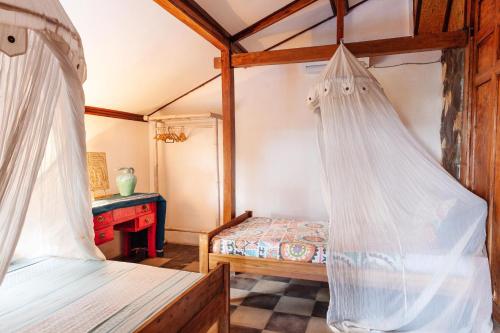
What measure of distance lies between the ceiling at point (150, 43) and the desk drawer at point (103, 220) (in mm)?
1352

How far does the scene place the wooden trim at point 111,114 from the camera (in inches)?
146

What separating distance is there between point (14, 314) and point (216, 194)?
3.18m

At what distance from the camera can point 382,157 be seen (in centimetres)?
246

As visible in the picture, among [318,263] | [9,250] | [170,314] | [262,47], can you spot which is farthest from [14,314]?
[262,47]

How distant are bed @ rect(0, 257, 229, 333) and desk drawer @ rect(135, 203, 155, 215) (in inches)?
58.7

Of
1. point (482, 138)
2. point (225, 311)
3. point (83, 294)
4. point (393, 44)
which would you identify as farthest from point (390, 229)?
point (83, 294)

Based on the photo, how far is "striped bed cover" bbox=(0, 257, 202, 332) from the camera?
55.6 inches

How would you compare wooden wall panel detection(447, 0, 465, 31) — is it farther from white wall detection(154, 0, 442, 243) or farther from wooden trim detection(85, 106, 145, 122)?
wooden trim detection(85, 106, 145, 122)

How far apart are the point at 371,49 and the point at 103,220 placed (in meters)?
3.16

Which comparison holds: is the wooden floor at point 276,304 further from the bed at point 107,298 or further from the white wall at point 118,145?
the white wall at point 118,145

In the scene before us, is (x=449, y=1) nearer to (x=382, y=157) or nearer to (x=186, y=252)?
(x=382, y=157)

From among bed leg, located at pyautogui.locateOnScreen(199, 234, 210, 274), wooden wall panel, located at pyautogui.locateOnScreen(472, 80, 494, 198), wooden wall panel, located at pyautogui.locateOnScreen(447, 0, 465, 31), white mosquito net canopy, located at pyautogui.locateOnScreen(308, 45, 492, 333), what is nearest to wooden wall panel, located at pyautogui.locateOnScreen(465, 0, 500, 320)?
wooden wall panel, located at pyautogui.locateOnScreen(472, 80, 494, 198)

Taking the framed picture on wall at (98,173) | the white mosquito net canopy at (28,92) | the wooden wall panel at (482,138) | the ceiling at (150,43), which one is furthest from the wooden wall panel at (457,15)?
the framed picture on wall at (98,173)

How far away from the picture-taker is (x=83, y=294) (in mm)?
1689
